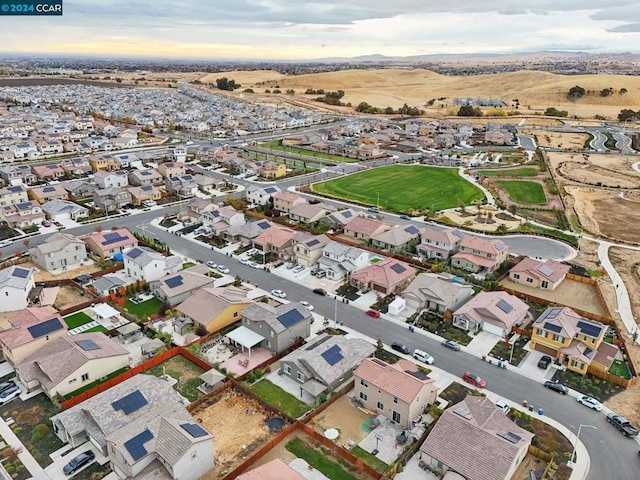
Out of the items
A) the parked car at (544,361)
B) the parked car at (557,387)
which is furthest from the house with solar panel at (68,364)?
the parked car at (544,361)

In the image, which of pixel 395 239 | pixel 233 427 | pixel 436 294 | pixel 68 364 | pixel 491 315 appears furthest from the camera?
pixel 395 239

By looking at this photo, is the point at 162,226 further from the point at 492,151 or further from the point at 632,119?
the point at 632,119

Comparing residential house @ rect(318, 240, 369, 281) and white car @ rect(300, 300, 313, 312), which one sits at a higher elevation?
residential house @ rect(318, 240, 369, 281)

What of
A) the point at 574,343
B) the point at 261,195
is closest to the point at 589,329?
the point at 574,343

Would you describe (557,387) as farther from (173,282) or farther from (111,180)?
(111,180)

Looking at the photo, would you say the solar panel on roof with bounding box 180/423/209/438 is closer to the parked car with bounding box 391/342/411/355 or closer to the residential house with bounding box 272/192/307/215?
the parked car with bounding box 391/342/411/355

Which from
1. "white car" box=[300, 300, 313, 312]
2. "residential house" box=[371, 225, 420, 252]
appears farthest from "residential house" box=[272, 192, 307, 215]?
"white car" box=[300, 300, 313, 312]
